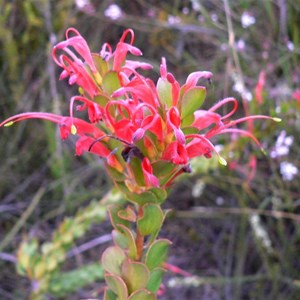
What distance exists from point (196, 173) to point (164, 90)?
3.14 ft

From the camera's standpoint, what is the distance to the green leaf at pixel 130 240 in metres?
0.63

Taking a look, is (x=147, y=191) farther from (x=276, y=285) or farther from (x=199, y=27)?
(x=199, y=27)

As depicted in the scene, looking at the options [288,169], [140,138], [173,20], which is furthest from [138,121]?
[173,20]

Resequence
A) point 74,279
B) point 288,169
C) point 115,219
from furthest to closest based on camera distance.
Answer: point 288,169 < point 74,279 < point 115,219

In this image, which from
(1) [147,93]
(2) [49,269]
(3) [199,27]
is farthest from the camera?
(3) [199,27]

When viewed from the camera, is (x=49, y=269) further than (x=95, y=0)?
No

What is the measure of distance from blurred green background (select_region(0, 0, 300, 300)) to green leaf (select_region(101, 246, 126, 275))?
0.83 m

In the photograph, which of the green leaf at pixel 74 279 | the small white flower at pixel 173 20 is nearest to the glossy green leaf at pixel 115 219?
the green leaf at pixel 74 279

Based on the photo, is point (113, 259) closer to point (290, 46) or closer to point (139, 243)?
point (139, 243)

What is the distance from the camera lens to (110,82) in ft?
1.97

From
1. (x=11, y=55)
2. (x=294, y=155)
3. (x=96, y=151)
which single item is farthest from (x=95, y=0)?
(x=96, y=151)

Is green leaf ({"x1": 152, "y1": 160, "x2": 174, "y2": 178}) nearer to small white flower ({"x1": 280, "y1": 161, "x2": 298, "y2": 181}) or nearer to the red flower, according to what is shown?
the red flower

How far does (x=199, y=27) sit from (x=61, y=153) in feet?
1.89

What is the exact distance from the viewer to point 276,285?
5.27ft
